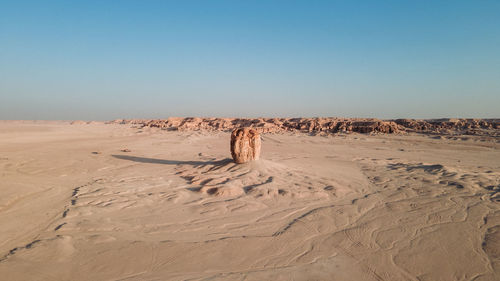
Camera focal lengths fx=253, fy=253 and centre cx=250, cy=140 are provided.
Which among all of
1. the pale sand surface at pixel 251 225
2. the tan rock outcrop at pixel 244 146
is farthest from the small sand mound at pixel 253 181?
the tan rock outcrop at pixel 244 146

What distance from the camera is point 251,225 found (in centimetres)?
372

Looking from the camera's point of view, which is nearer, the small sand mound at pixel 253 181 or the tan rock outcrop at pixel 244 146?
the small sand mound at pixel 253 181

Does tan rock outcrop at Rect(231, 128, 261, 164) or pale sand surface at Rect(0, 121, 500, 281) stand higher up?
tan rock outcrop at Rect(231, 128, 261, 164)

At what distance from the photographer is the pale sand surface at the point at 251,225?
2.66m

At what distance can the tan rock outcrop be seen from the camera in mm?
6966

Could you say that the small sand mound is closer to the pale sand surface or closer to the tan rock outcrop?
the pale sand surface

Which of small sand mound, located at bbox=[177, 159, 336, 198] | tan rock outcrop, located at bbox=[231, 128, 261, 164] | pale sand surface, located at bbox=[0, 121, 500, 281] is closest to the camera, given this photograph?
pale sand surface, located at bbox=[0, 121, 500, 281]

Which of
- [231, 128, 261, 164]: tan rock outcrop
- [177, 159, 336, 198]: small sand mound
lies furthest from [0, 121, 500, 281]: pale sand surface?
[231, 128, 261, 164]: tan rock outcrop

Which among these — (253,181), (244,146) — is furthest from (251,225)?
(244,146)

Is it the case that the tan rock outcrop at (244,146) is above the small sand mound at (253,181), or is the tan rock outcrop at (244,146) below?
above

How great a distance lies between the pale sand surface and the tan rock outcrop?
0.99 ft

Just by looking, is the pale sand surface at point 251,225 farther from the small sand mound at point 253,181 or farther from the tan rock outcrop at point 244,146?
the tan rock outcrop at point 244,146

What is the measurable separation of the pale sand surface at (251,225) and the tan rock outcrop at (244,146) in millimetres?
303

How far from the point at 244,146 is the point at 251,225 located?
3435 millimetres
